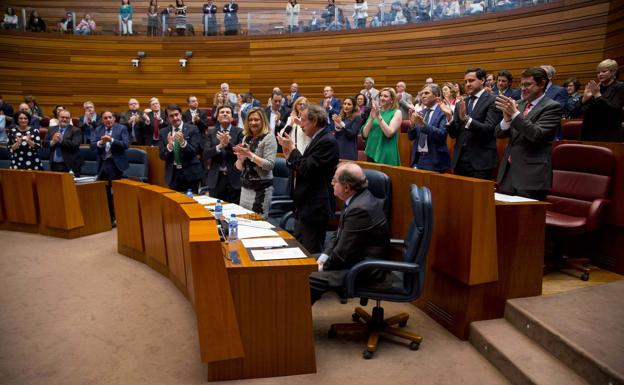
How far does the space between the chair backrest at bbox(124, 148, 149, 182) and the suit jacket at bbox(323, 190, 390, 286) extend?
14.4ft

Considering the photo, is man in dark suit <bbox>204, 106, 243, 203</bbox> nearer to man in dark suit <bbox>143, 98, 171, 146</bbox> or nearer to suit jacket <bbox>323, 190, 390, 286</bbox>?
suit jacket <bbox>323, 190, 390, 286</bbox>

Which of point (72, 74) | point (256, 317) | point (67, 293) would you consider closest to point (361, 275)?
point (256, 317)

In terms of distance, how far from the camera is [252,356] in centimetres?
223

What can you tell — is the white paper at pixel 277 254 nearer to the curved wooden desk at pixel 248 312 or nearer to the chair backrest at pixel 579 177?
the curved wooden desk at pixel 248 312

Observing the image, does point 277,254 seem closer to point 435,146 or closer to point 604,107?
point 435,146

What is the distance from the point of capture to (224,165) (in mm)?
4141

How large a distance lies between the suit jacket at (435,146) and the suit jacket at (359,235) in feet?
4.68

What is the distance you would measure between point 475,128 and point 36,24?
1129 cm

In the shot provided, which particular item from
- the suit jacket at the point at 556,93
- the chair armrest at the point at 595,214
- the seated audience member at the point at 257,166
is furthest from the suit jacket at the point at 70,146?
the suit jacket at the point at 556,93

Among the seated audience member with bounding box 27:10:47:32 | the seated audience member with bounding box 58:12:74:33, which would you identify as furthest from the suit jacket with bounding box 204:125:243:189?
the seated audience member with bounding box 27:10:47:32

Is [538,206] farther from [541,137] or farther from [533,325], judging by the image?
[533,325]

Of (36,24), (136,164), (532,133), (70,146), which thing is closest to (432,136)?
(532,133)

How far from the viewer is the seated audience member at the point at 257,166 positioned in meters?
3.49

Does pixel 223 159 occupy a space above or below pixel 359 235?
above
